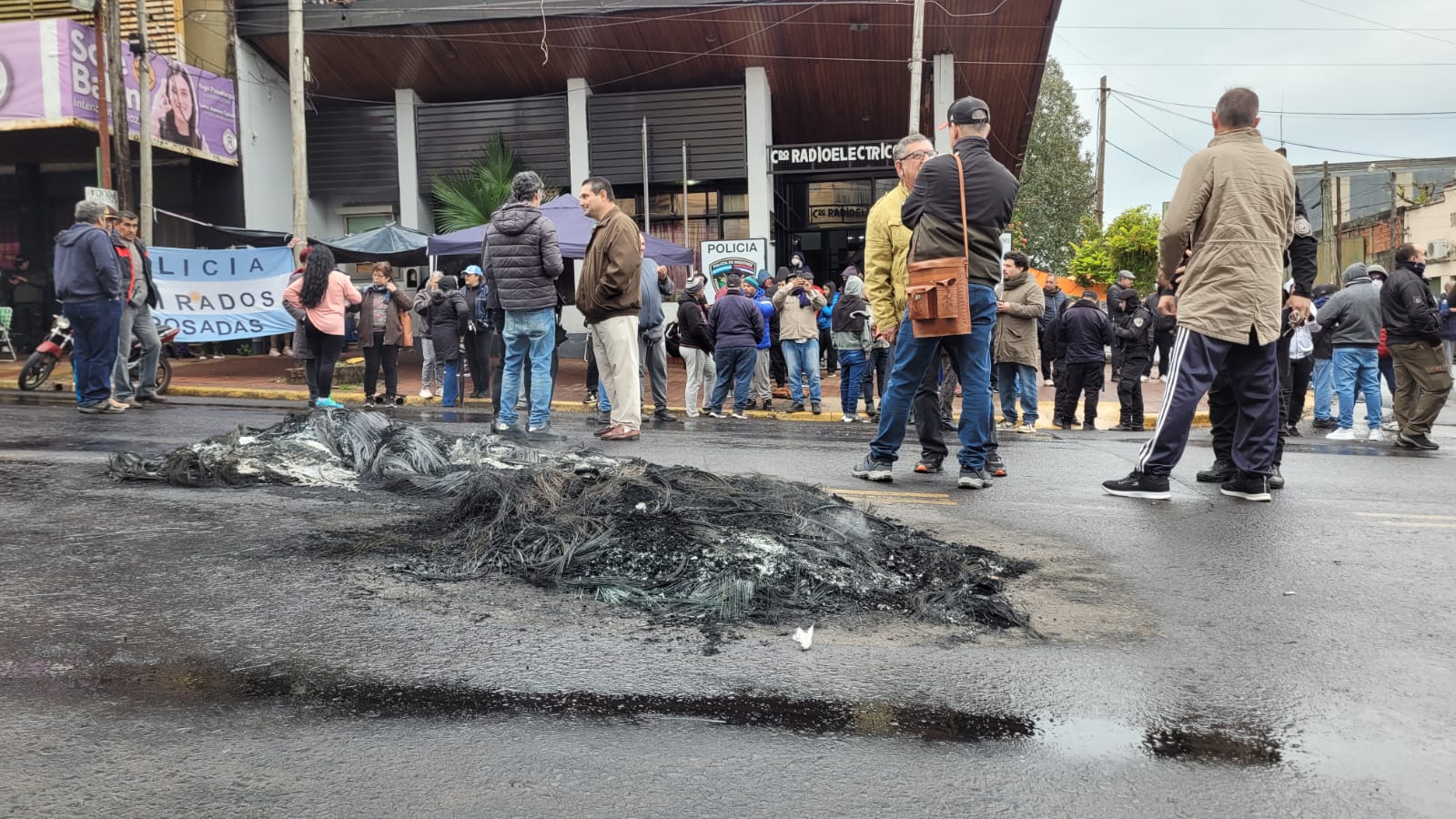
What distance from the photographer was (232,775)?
91.9 inches

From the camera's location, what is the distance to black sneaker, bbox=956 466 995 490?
610 centimetres

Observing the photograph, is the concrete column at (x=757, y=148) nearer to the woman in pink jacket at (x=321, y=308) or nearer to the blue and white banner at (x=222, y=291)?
the blue and white banner at (x=222, y=291)

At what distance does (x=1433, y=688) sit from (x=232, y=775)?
313cm

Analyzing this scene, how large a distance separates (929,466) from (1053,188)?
1748 inches

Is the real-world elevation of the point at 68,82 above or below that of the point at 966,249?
above

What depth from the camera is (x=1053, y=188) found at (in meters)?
47.8

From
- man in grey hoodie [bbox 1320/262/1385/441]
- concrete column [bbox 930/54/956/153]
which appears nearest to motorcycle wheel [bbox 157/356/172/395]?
man in grey hoodie [bbox 1320/262/1385/441]

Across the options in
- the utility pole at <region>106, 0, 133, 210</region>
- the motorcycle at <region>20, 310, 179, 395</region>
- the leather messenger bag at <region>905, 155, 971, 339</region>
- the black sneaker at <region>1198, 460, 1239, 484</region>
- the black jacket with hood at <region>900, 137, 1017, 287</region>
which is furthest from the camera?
the utility pole at <region>106, 0, 133, 210</region>

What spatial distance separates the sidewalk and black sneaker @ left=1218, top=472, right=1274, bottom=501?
5.77 metres

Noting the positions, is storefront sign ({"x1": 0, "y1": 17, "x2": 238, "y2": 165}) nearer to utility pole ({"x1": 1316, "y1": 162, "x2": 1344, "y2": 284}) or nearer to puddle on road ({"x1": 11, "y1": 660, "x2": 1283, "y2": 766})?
puddle on road ({"x1": 11, "y1": 660, "x2": 1283, "y2": 766})

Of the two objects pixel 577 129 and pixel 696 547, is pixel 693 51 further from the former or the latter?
pixel 696 547

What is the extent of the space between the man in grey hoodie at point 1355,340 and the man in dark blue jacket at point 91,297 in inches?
493

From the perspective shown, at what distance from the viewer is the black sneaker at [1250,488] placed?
5.86 metres

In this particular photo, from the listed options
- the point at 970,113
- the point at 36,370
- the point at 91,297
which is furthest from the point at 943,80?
the point at 970,113
